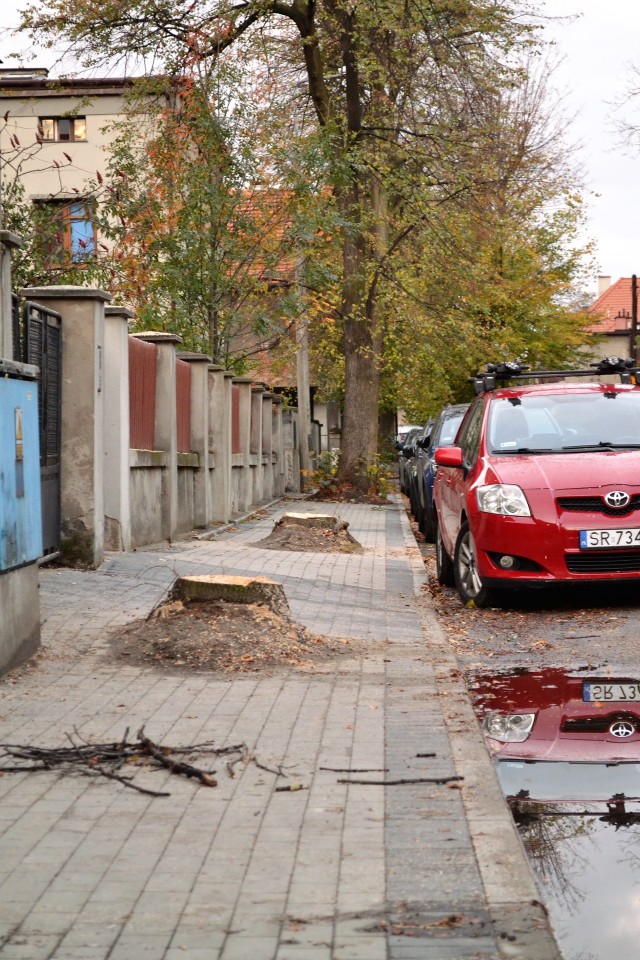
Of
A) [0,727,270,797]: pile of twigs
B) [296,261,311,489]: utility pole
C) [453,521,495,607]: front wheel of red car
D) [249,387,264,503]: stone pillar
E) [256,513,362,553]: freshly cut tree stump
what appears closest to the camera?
[0,727,270,797]: pile of twigs

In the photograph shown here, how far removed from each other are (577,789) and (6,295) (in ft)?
18.5

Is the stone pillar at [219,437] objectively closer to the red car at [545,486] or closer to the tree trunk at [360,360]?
the red car at [545,486]

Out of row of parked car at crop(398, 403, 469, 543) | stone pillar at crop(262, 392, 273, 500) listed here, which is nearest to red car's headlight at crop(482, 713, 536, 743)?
row of parked car at crop(398, 403, 469, 543)

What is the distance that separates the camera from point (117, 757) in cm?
559

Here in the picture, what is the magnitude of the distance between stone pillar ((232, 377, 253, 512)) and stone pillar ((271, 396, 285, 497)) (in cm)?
666

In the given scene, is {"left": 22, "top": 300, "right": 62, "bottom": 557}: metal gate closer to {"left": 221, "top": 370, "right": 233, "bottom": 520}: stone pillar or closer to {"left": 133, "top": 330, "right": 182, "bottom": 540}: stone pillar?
{"left": 133, "top": 330, "right": 182, "bottom": 540}: stone pillar

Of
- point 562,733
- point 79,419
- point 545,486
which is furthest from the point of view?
point 79,419

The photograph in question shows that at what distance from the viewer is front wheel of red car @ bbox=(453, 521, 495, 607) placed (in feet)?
34.8

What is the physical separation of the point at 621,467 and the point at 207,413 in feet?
31.0

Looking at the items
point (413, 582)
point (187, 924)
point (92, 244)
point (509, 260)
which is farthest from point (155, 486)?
point (509, 260)

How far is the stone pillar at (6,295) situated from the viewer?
30.0 ft

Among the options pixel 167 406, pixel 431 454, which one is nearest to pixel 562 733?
pixel 167 406

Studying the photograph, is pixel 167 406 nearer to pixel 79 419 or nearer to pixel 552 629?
pixel 79 419

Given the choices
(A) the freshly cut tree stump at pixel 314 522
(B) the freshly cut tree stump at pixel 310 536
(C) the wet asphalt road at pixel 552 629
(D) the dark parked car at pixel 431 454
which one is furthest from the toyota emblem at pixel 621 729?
(D) the dark parked car at pixel 431 454
